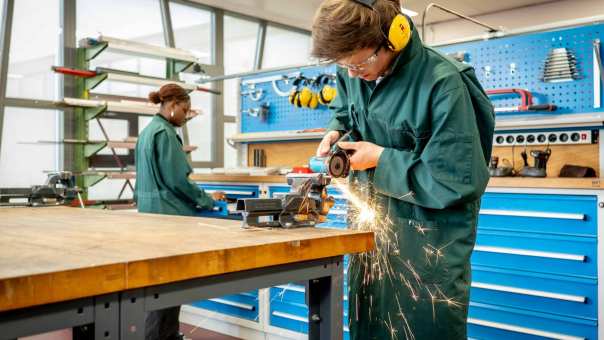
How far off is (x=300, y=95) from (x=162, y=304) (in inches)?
119

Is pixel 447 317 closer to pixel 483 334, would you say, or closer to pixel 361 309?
pixel 361 309

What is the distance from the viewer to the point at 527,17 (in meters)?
8.44

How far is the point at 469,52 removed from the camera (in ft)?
10.7

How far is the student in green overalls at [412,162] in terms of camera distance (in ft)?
4.52

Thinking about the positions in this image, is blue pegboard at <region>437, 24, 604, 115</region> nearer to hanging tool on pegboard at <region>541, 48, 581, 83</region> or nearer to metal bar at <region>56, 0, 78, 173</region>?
hanging tool on pegboard at <region>541, 48, 581, 83</region>

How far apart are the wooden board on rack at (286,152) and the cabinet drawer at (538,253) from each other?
5.58 ft

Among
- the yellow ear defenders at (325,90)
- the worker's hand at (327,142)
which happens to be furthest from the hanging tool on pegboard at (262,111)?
the worker's hand at (327,142)

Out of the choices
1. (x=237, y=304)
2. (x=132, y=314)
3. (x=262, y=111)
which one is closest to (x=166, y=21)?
(x=262, y=111)

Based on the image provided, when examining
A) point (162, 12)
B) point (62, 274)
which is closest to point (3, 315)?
point (62, 274)

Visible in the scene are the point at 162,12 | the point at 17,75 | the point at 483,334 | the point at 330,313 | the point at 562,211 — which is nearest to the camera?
the point at 330,313

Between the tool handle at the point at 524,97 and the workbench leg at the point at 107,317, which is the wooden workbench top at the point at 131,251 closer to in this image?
the workbench leg at the point at 107,317

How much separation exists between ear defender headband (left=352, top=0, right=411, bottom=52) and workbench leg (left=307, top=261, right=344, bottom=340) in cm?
57

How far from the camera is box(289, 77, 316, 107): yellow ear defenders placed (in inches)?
156

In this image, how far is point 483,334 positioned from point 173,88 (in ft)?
7.46
